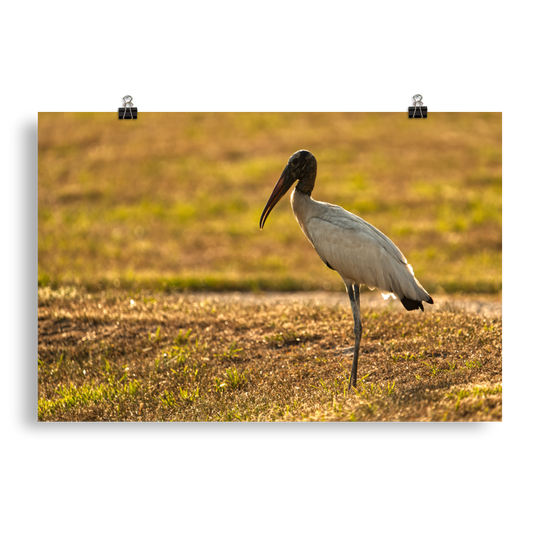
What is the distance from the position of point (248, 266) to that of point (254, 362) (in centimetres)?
773

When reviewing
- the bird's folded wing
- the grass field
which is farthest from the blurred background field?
the bird's folded wing

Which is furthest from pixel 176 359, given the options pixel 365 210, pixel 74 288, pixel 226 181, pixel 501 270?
pixel 226 181

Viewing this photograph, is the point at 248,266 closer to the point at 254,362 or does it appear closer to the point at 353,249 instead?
the point at 254,362

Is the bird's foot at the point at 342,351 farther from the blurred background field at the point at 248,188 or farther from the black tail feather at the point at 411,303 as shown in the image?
the blurred background field at the point at 248,188

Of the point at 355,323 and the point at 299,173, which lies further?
the point at 299,173

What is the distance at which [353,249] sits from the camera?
6758mm

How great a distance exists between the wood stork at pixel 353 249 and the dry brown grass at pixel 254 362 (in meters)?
0.71

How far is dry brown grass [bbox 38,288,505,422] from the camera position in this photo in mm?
6125

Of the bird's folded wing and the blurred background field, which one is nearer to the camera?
the bird's folded wing

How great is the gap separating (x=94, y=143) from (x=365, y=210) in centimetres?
836

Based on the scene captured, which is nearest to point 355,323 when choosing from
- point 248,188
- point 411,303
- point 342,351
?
point 411,303

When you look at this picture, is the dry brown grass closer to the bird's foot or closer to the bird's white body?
the bird's foot

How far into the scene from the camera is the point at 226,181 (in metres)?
19.8
